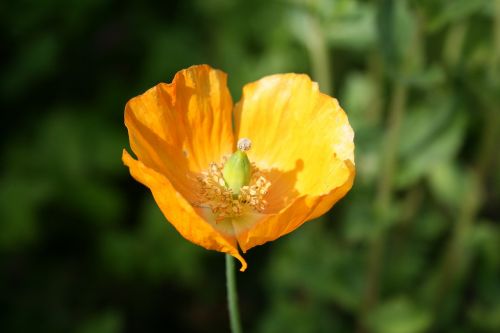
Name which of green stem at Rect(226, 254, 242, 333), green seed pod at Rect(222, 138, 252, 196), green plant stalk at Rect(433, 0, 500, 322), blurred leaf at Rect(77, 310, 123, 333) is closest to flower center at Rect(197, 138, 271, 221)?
green seed pod at Rect(222, 138, 252, 196)

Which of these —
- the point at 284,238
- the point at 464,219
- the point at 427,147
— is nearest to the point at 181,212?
the point at 427,147

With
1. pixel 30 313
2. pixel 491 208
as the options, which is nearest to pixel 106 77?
pixel 30 313

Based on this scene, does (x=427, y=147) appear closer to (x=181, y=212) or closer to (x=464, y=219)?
(x=464, y=219)

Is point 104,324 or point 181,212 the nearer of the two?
point 181,212

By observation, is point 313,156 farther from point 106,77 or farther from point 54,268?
point 106,77

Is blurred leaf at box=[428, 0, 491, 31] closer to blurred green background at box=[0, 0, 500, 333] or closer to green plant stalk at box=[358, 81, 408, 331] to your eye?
blurred green background at box=[0, 0, 500, 333]

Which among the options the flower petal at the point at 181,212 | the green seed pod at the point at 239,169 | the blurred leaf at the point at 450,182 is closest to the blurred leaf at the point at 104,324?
the green seed pod at the point at 239,169

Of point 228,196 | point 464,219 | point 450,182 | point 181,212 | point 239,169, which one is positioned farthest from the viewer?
point 450,182

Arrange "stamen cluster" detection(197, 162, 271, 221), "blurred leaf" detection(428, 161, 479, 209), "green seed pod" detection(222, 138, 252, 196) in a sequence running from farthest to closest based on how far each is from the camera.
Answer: "blurred leaf" detection(428, 161, 479, 209)
"stamen cluster" detection(197, 162, 271, 221)
"green seed pod" detection(222, 138, 252, 196)
